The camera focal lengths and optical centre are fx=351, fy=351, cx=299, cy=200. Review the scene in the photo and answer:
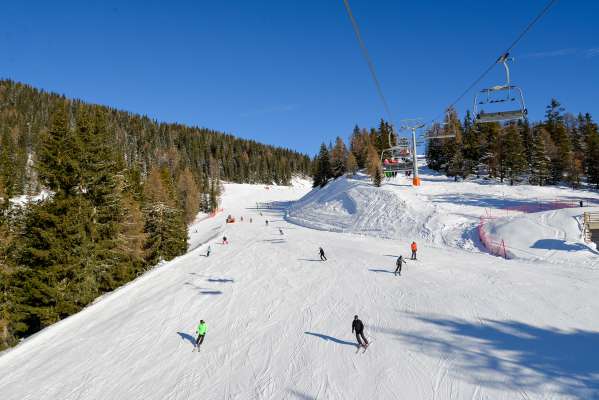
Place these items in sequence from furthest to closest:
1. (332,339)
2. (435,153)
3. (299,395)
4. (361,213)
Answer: (435,153), (361,213), (332,339), (299,395)

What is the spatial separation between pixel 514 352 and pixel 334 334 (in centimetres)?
663

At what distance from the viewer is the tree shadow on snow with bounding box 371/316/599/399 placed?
1030 centimetres

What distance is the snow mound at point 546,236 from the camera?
24172 mm

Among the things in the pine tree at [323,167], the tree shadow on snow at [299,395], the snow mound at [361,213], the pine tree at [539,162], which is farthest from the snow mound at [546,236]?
the pine tree at [323,167]

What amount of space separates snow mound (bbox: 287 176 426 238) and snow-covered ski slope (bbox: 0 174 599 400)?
8.97m

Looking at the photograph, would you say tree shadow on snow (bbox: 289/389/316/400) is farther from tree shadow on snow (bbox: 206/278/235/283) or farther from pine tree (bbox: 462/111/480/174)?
pine tree (bbox: 462/111/480/174)

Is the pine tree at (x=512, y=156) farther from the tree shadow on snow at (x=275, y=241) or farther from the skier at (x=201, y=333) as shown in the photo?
the skier at (x=201, y=333)

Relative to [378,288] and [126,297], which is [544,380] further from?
[126,297]

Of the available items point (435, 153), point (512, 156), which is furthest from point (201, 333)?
point (435, 153)

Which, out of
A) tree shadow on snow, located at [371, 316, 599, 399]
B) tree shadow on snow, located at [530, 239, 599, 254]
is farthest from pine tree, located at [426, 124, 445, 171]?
tree shadow on snow, located at [371, 316, 599, 399]

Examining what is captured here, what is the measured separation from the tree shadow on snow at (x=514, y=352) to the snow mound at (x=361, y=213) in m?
21.8

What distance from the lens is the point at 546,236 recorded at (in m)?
27.2

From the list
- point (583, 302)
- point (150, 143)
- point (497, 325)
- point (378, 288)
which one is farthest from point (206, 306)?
point (150, 143)

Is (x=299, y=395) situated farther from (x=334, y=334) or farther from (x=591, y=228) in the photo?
(x=591, y=228)
